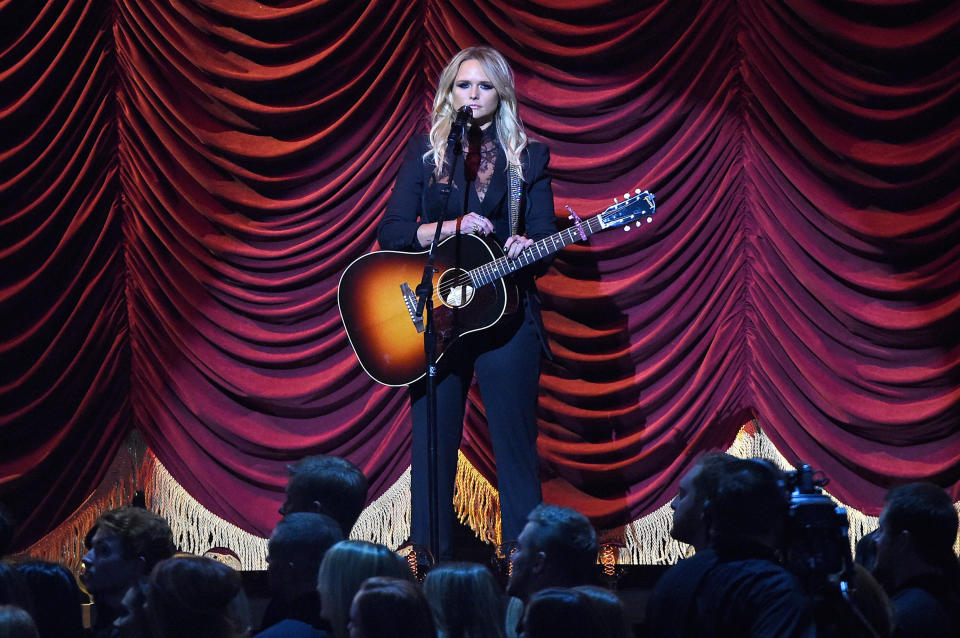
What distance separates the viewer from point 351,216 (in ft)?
19.1

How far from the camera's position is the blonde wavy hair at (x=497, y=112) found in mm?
4949

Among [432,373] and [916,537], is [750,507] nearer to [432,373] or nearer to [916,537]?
[916,537]

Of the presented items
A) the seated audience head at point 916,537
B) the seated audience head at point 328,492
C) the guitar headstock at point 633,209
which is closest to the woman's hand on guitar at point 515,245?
the guitar headstock at point 633,209

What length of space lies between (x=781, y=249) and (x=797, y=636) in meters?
3.29

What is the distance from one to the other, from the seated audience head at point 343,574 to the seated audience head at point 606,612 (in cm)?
53

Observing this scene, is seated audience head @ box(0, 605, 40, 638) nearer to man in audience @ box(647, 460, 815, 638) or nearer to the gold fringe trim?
man in audience @ box(647, 460, 815, 638)

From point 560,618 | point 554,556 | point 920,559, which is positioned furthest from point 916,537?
point 560,618

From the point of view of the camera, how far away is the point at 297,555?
10.8ft

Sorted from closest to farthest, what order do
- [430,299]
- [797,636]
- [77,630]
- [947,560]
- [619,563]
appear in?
[797,636] → [947,560] → [77,630] → [430,299] → [619,563]

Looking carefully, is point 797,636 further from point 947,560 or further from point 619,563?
point 619,563

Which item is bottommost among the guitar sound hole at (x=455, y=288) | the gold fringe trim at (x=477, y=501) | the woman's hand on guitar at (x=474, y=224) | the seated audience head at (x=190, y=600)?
the seated audience head at (x=190, y=600)

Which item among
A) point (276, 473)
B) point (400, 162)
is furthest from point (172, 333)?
point (400, 162)

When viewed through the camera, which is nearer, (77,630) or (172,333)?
(77,630)

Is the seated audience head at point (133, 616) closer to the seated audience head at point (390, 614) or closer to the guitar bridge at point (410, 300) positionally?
the seated audience head at point (390, 614)
